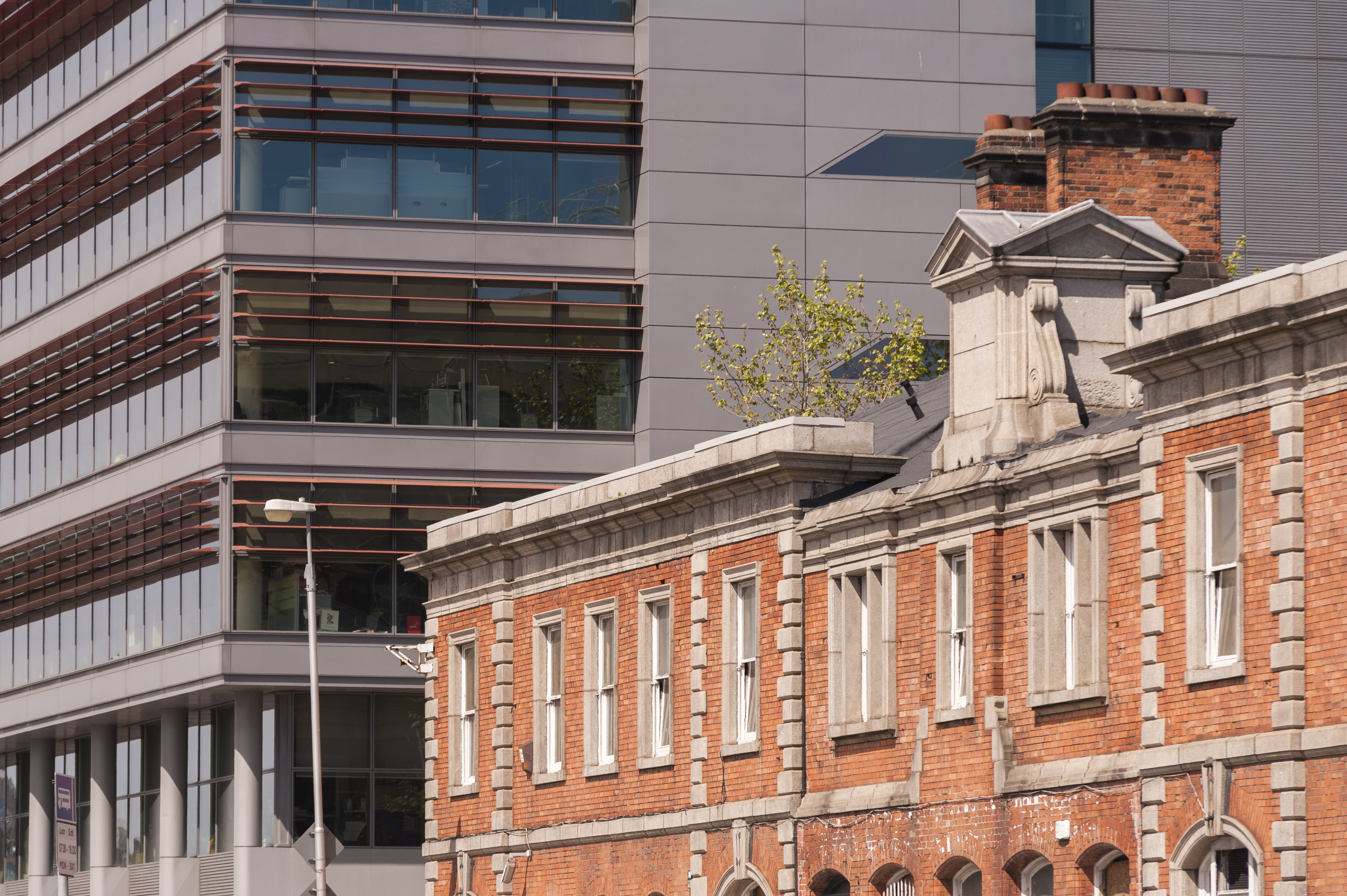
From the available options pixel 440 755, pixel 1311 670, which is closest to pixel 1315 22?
pixel 440 755

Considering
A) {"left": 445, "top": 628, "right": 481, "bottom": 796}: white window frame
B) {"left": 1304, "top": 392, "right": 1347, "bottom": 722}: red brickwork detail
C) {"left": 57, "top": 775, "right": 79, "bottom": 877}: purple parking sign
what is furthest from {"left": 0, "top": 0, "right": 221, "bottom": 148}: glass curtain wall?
{"left": 1304, "top": 392, "right": 1347, "bottom": 722}: red brickwork detail

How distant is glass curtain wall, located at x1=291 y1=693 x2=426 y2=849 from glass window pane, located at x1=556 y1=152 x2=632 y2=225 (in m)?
11.8

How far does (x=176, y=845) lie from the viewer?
2515 inches

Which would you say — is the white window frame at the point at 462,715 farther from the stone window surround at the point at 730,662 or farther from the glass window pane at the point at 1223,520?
the glass window pane at the point at 1223,520

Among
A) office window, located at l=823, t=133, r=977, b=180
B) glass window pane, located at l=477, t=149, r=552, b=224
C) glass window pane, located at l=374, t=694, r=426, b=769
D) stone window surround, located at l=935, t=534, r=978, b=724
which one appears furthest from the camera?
office window, located at l=823, t=133, r=977, b=180

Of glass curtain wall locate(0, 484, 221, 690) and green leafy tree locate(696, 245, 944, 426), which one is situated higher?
green leafy tree locate(696, 245, 944, 426)

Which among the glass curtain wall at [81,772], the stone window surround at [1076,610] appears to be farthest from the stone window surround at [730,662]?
the glass curtain wall at [81,772]

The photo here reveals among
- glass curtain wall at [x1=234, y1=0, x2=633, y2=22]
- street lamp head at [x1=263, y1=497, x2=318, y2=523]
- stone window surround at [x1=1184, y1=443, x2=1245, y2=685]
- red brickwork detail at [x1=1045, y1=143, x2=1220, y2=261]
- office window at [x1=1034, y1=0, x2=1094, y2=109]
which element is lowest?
stone window surround at [x1=1184, y1=443, x2=1245, y2=685]

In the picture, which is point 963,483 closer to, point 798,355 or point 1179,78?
point 798,355

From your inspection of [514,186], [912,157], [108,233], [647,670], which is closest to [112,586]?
[108,233]

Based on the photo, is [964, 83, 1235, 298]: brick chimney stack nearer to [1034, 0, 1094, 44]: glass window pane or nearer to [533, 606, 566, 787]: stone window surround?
[533, 606, 566, 787]: stone window surround

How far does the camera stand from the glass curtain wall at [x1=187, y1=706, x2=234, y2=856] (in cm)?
6184

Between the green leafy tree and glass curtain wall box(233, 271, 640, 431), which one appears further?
glass curtain wall box(233, 271, 640, 431)

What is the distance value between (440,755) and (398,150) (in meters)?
19.3
